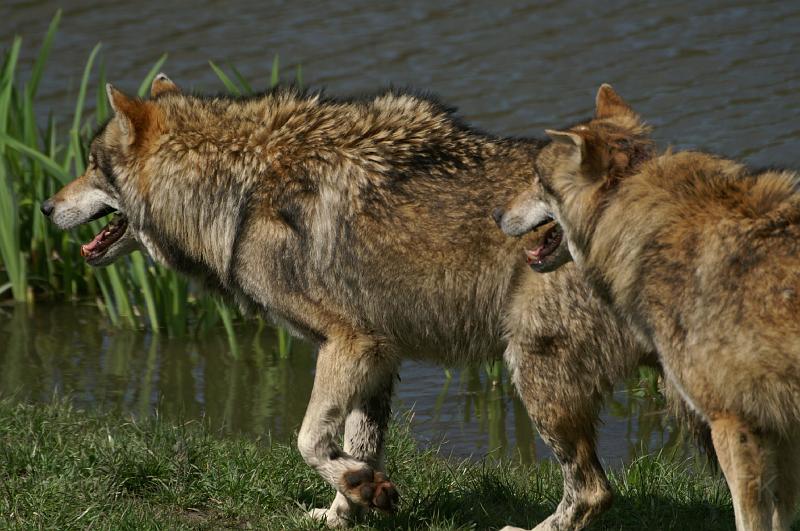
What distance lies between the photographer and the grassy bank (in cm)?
568

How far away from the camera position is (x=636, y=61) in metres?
12.4

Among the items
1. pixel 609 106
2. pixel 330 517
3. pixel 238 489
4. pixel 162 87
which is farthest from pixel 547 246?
pixel 162 87

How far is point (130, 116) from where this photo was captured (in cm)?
616

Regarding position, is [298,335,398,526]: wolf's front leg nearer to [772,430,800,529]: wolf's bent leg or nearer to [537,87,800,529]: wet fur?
[537,87,800,529]: wet fur

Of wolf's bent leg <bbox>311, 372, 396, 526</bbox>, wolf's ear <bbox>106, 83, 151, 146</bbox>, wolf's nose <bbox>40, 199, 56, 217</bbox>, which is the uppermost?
wolf's ear <bbox>106, 83, 151, 146</bbox>

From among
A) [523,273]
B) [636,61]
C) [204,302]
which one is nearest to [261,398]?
[204,302]

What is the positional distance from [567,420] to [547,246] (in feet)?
2.43

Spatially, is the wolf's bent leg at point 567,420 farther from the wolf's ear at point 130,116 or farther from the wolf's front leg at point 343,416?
the wolf's ear at point 130,116

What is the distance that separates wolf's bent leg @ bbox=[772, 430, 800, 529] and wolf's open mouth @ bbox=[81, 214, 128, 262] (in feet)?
10.8

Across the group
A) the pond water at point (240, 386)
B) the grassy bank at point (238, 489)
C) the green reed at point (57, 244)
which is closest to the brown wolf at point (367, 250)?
the grassy bank at point (238, 489)

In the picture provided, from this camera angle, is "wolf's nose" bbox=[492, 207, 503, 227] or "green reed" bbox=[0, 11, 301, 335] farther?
"green reed" bbox=[0, 11, 301, 335]

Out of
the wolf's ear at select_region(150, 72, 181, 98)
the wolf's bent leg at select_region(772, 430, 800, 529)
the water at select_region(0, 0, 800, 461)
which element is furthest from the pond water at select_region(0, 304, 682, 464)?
the wolf's bent leg at select_region(772, 430, 800, 529)

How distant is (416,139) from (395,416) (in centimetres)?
185

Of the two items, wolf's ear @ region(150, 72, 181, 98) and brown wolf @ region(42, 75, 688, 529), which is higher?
wolf's ear @ region(150, 72, 181, 98)
